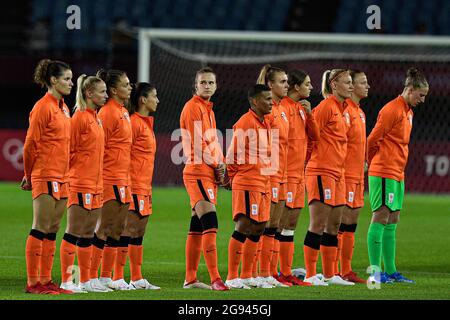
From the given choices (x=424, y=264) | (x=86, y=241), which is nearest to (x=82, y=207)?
(x=86, y=241)

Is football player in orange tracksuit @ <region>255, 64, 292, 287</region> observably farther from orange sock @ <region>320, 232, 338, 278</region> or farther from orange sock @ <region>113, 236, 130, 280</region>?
orange sock @ <region>113, 236, 130, 280</region>

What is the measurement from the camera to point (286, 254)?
10.2 m

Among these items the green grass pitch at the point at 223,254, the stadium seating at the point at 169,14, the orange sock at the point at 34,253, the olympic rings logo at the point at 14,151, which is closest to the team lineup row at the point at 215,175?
the orange sock at the point at 34,253

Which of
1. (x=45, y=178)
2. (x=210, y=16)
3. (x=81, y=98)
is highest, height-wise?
(x=210, y=16)

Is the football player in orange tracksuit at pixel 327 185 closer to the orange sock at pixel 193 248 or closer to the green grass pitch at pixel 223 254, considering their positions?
the green grass pitch at pixel 223 254

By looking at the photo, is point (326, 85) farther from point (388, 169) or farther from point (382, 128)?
point (388, 169)

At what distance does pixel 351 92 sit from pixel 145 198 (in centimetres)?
229

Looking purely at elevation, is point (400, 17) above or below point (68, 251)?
above

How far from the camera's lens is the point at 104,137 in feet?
30.5

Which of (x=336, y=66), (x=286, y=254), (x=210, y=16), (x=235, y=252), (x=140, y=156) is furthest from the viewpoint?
(x=210, y=16)

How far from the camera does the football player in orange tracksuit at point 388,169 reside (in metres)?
10.3

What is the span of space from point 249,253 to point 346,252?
139cm

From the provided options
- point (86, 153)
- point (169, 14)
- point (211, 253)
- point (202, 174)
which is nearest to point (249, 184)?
point (202, 174)
